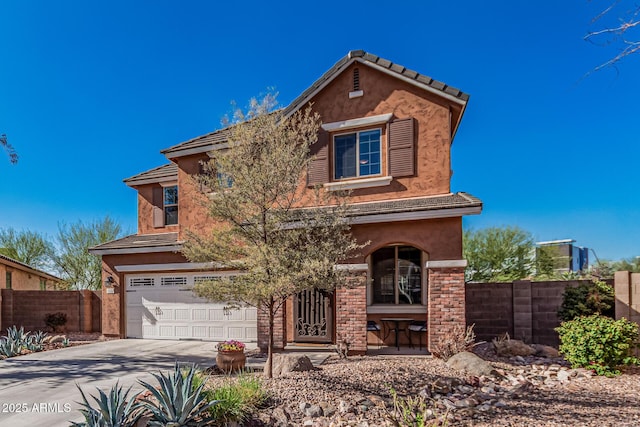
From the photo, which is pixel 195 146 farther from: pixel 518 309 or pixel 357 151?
pixel 518 309

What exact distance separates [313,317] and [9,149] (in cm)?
890

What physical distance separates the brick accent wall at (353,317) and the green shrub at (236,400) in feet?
14.2

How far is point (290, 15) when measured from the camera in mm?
13312

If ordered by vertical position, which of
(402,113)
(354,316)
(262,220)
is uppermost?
(402,113)

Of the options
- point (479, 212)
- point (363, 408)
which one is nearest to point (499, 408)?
point (363, 408)

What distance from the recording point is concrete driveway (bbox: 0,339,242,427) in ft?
20.9

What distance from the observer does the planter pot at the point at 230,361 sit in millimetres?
8289

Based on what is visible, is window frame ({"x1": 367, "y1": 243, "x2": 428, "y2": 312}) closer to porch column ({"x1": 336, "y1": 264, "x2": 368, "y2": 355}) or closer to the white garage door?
porch column ({"x1": 336, "y1": 264, "x2": 368, "y2": 355})

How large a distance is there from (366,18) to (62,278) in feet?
85.3

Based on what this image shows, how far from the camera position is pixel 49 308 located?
16453 mm

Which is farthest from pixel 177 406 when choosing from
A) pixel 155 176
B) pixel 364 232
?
pixel 155 176

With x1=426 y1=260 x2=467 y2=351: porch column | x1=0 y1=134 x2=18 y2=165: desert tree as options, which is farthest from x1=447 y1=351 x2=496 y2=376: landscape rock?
x1=0 y1=134 x2=18 y2=165: desert tree

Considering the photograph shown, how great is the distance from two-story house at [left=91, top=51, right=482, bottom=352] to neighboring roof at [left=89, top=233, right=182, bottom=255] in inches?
2.3

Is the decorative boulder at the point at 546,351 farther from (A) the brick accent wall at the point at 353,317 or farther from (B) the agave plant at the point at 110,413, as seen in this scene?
(B) the agave plant at the point at 110,413
